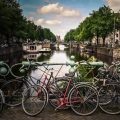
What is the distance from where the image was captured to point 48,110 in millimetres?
9164

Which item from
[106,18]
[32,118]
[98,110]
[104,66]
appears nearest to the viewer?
[32,118]

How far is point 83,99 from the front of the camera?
28.8 ft

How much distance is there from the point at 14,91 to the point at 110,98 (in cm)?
256

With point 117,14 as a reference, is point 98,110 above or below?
below

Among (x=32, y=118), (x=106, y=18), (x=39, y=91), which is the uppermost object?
(x=106, y=18)

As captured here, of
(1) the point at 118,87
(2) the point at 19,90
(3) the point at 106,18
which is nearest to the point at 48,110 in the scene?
(2) the point at 19,90

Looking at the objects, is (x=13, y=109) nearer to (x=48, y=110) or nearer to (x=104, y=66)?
(x=48, y=110)

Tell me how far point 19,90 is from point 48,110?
979 mm

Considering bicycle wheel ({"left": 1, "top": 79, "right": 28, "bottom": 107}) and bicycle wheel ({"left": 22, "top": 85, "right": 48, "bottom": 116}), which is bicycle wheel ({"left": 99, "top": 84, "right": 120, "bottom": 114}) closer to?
bicycle wheel ({"left": 22, "top": 85, "right": 48, "bottom": 116})

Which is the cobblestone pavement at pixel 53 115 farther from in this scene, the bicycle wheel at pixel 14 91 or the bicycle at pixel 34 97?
the bicycle wheel at pixel 14 91

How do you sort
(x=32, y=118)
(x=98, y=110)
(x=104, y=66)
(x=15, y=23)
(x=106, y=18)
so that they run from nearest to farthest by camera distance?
(x=32, y=118) < (x=98, y=110) < (x=104, y=66) < (x=15, y=23) < (x=106, y=18)

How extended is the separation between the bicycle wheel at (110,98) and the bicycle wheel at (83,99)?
0.98 ft

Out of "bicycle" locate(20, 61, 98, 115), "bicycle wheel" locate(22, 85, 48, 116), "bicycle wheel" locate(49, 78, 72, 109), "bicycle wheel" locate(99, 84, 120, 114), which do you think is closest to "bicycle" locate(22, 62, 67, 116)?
"bicycle wheel" locate(22, 85, 48, 116)

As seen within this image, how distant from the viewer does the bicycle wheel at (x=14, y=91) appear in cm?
920
